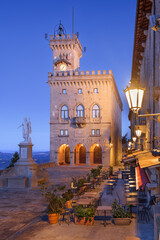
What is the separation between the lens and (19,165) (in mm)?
23484

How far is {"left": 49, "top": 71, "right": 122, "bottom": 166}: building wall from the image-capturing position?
160 ft

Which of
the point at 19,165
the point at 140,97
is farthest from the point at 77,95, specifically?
the point at 140,97

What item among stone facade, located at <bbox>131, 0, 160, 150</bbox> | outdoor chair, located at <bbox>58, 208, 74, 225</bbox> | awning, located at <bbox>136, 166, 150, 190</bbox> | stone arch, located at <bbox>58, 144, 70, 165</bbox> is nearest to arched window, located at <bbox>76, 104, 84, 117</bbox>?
stone arch, located at <bbox>58, 144, 70, 165</bbox>

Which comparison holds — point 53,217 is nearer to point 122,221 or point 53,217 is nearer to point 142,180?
point 122,221

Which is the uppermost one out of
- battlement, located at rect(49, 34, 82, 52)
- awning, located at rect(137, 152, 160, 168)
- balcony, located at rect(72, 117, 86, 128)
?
battlement, located at rect(49, 34, 82, 52)

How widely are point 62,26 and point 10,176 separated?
142ft

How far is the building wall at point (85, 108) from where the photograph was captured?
160 ft

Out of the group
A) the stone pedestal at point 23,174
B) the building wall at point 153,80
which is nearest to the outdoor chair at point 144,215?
the building wall at point 153,80

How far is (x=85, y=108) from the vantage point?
49.5 meters

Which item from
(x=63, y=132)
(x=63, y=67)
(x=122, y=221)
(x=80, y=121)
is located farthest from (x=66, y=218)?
(x=63, y=67)

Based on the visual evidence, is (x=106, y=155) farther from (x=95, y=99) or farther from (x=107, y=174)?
(x=107, y=174)

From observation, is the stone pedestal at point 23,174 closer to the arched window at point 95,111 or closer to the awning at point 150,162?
the awning at point 150,162

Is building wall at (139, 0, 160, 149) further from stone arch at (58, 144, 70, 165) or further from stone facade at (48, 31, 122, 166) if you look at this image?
stone arch at (58, 144, 70, 165)

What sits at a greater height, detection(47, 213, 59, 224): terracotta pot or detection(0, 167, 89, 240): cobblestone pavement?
detection(47, 213, 59, 224): terracotta pot
